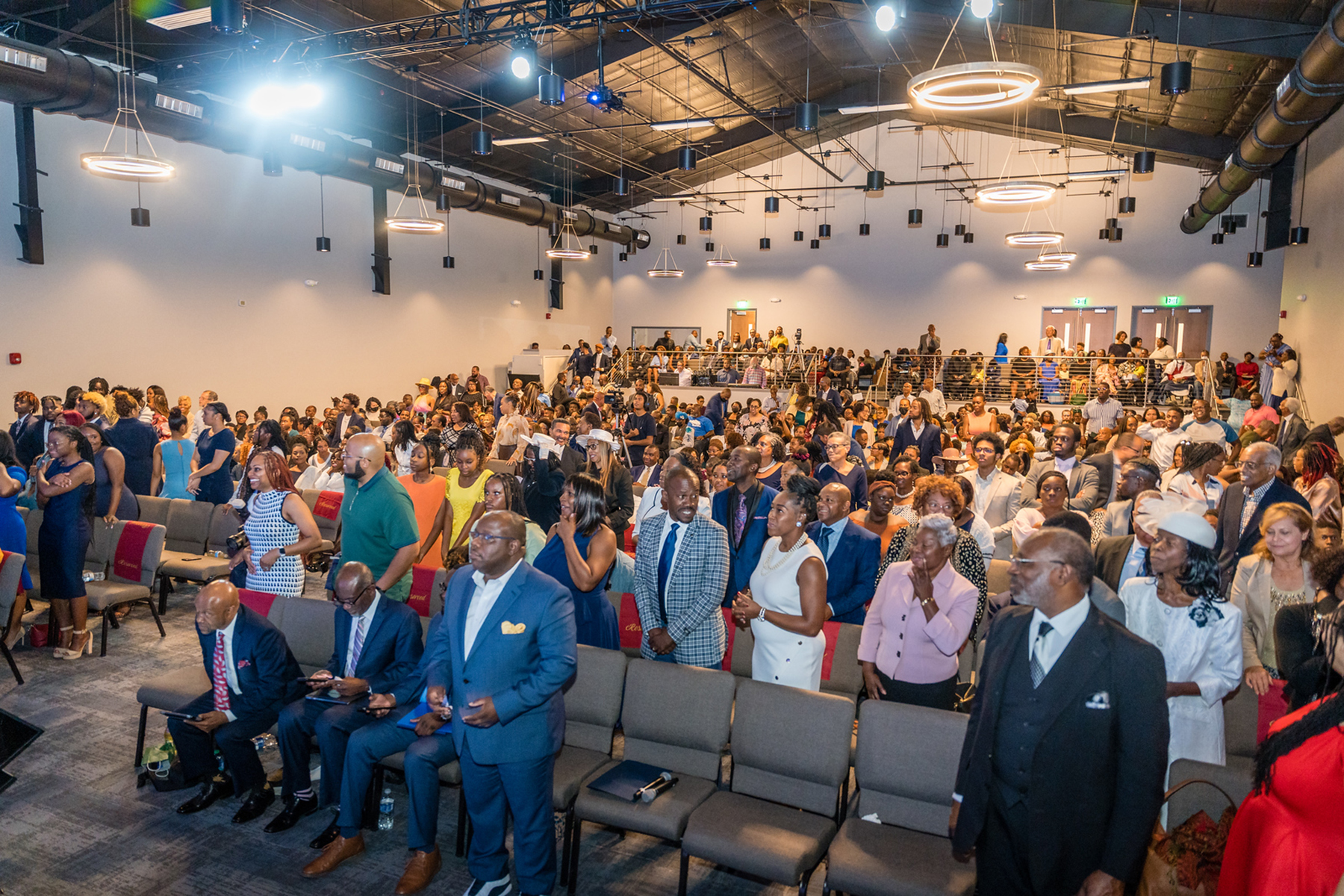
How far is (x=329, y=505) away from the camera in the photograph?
7.47 metres

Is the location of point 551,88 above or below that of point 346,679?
above

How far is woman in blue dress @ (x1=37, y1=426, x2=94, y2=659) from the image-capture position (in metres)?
5.68

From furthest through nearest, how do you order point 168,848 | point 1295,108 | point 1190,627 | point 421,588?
point 1295,108
point 421,588
point 168,848
point 1190,627

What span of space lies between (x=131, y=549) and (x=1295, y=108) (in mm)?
12602

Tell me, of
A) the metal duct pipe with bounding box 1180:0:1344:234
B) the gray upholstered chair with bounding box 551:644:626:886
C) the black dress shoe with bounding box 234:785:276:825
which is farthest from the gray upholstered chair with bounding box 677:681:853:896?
the metal duct pipe with bounding box 1180:0:1344:234

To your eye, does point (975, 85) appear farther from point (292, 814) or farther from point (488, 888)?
point (292, 814)

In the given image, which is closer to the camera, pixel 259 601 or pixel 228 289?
pixel 259 601

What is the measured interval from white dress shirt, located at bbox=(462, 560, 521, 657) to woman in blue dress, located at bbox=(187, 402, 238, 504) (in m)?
5.15

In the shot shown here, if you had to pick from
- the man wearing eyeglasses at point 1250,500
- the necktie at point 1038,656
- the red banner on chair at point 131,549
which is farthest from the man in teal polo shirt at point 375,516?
the man wearing eyeglasses at point 1250,500

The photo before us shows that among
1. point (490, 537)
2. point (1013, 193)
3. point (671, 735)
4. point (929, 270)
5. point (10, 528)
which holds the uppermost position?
point (929, 270)

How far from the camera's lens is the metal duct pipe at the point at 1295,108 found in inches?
312

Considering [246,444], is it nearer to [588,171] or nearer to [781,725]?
[781,725]

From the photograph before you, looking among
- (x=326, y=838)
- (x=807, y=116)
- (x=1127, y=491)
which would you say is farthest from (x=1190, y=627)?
(x=807, y=116)

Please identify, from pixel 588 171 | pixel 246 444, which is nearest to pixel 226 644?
pixel 246 444
